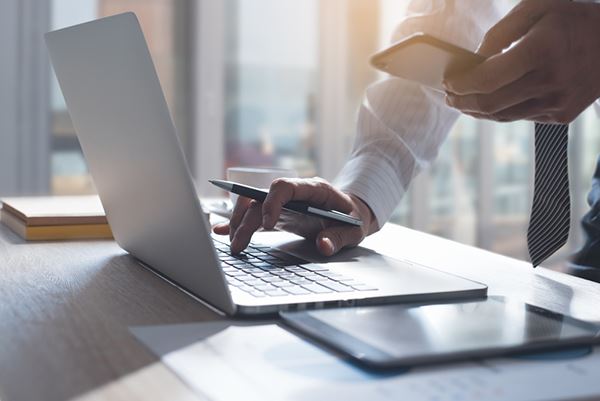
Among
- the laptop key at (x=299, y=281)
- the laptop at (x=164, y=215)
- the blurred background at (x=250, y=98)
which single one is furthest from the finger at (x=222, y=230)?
the blurred background at (x=250, y=98)

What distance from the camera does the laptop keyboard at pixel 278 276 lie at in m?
0.81

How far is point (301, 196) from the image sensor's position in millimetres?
1074

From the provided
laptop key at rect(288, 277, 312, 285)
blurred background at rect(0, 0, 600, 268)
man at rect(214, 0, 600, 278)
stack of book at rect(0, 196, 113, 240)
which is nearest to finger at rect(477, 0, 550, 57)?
man at rect(214, 0, 600, 278)

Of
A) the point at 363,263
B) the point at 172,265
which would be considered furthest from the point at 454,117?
the point at 172,265

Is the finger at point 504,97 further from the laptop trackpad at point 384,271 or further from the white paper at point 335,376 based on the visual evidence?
the white paper at point 335,376

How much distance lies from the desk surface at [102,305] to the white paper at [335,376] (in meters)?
0.02

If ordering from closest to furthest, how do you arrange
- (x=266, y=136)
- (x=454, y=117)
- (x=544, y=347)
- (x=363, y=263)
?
(x=544, y=347)
(x=363, y=263)
(x=454, y=117)
(x=266, y=136)

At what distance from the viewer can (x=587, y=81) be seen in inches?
38.6

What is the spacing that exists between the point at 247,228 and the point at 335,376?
0.48m

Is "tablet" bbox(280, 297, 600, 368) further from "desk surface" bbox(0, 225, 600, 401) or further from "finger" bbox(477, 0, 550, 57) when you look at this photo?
"finger" bbox(477, 0, 550, 57)

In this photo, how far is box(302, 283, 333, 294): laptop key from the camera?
804mm

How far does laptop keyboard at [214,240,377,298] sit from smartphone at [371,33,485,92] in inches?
9.9

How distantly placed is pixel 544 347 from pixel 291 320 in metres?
0.21

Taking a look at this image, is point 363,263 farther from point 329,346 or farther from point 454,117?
point 454,117
